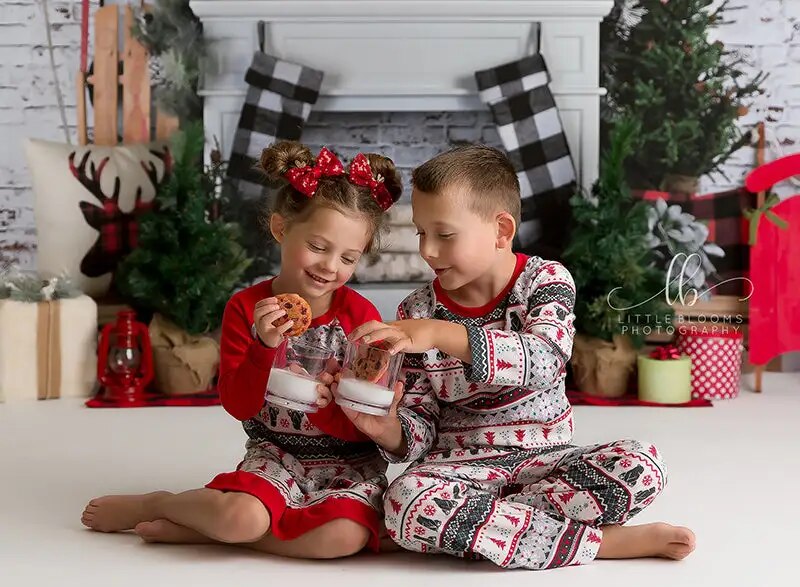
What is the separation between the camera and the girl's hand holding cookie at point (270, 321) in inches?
78.8

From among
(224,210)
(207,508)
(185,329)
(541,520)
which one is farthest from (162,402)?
(541,520)

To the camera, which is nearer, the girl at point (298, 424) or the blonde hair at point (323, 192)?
the girl at point (298, 424)

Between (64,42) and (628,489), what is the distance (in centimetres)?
319

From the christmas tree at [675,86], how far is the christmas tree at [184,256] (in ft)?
5.20

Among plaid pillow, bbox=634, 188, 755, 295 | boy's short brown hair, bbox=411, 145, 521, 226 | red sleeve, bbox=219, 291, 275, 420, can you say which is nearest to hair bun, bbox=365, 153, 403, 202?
boy's short brown hair, bbox=411, 145, 521, 226

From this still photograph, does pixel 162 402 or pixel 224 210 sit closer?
pixel 162 402

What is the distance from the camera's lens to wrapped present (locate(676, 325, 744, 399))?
390cm

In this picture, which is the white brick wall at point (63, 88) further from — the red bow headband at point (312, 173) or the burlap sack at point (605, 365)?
the red bow headband at point (312, 173)

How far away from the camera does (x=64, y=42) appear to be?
4.40 metres

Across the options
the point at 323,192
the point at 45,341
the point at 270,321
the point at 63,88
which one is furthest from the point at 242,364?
the point at 63,88

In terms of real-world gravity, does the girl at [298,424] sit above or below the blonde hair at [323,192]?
below

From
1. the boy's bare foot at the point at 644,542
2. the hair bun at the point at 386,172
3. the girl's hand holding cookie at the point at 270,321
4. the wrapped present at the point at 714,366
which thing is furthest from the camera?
the wrapped present at the point at 714,366

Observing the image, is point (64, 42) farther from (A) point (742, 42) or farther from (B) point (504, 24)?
(A) point (742, 42)

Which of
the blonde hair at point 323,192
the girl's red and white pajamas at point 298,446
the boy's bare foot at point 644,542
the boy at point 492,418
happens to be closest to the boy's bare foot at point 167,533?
the girl's red and white pajamas at point 298,446
